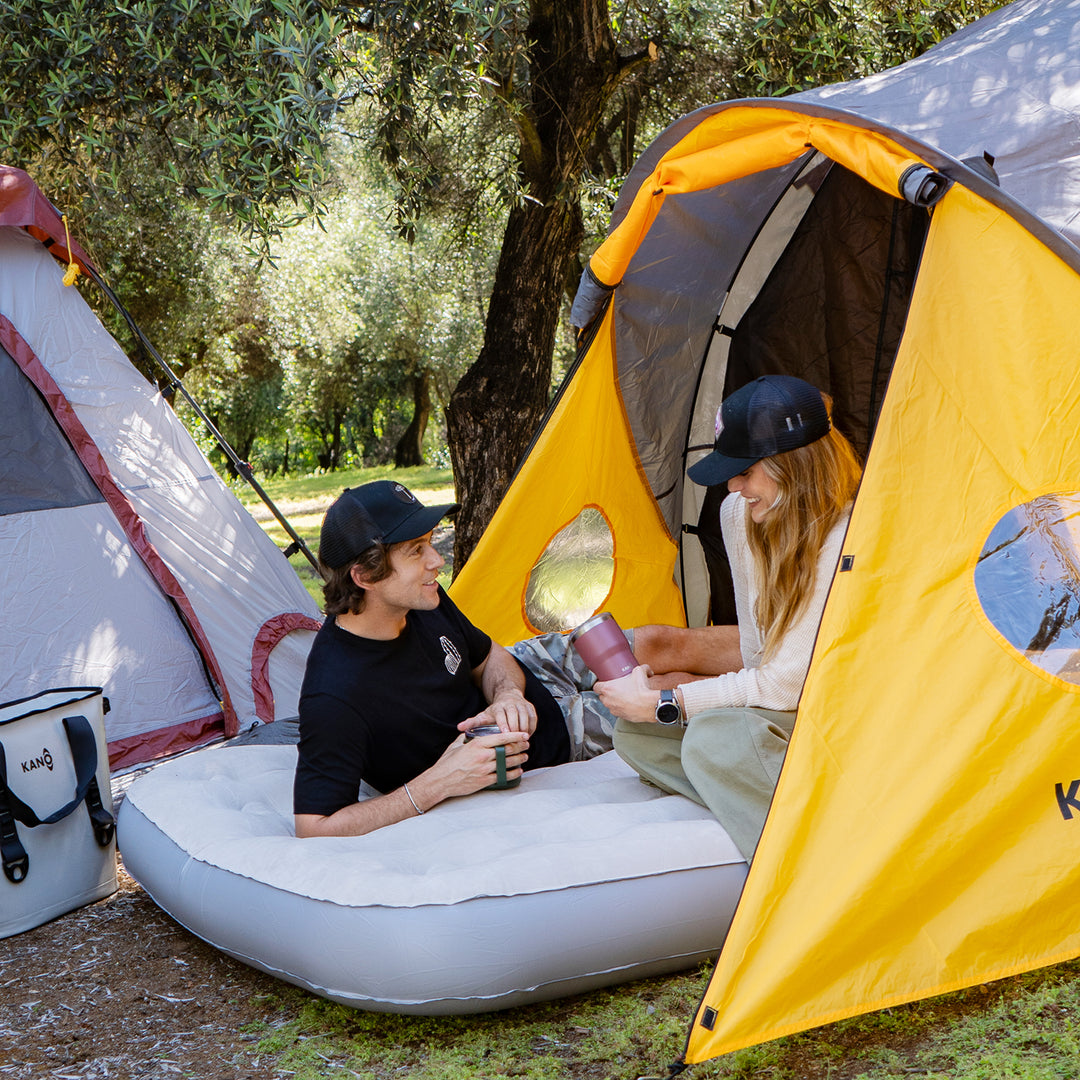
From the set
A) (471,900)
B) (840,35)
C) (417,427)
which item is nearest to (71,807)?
(471,900)

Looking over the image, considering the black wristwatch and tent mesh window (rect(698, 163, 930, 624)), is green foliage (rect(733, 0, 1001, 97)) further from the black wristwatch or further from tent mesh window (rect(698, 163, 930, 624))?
the black wristwatch

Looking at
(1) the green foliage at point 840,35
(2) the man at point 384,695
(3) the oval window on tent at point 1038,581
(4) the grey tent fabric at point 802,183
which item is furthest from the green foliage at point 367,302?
(3) the oval window on tent at point 1038,581

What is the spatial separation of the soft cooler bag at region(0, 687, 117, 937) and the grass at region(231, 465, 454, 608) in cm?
495

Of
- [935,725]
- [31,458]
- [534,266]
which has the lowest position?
[935,725]

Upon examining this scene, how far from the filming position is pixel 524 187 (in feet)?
17.9

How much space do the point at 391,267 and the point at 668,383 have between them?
445 inches

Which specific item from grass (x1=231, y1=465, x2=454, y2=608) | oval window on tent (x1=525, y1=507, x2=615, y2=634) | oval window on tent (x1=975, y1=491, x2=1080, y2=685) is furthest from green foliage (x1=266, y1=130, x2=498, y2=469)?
oval window on tent (x1=975, y1=491, x2=1080, y2=685)

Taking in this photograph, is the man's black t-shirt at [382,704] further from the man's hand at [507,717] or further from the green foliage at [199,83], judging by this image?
the green foliage at [199,83]

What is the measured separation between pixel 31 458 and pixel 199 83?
1.53 m

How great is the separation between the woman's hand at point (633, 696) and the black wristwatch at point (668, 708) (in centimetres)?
1

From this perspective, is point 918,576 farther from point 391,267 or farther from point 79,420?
point 391,267

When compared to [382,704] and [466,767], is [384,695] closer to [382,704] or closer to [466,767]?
[382,704]

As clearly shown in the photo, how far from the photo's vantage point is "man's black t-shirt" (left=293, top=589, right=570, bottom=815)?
2760 mm

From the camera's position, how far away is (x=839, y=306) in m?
4.48
